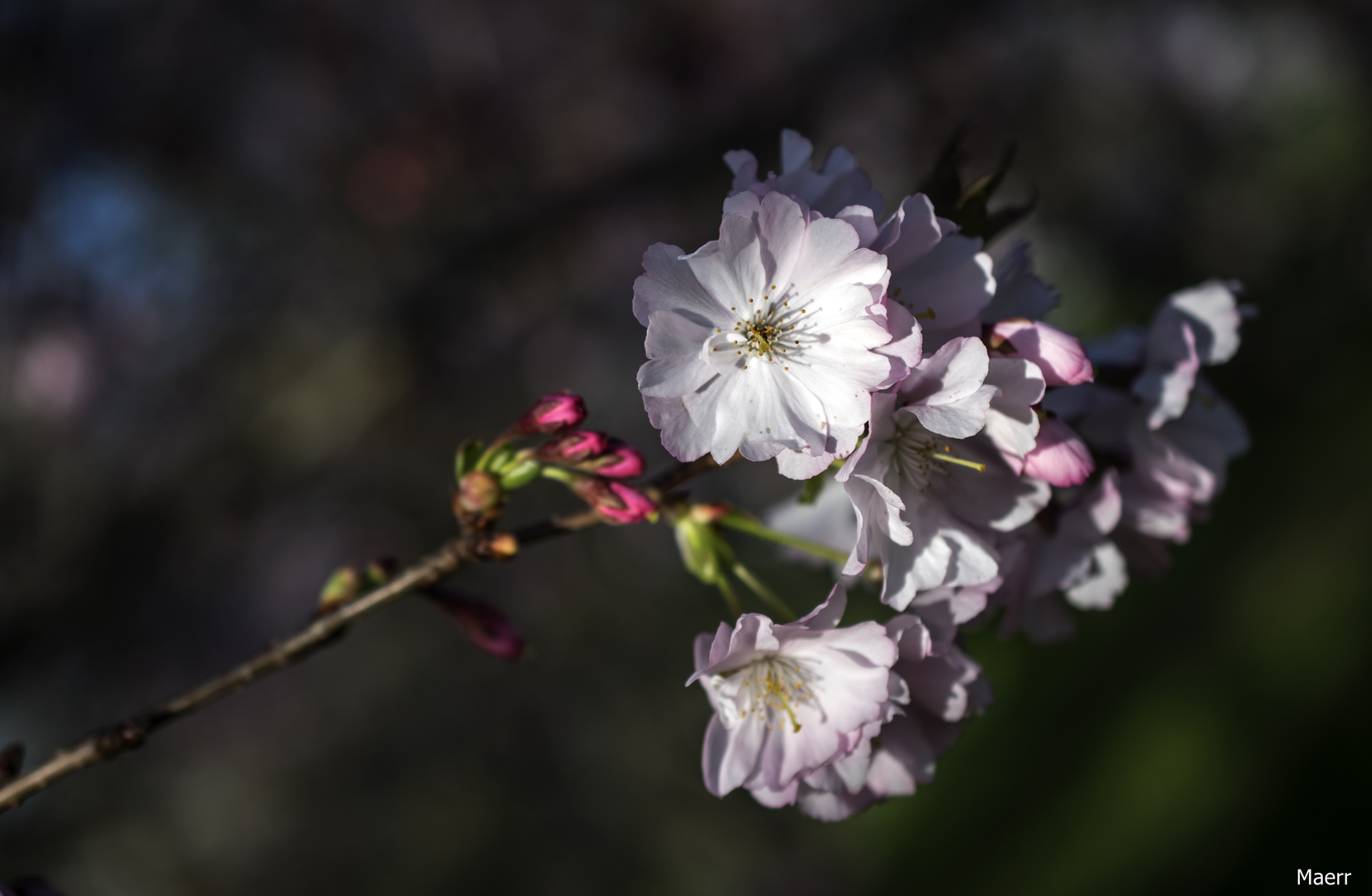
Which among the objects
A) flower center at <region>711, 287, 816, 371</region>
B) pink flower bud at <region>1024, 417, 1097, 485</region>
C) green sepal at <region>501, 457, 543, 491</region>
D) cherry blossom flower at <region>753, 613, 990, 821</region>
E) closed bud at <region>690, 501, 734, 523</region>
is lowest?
cherry blossom flower at <region>753, 613, 990, 821</region>

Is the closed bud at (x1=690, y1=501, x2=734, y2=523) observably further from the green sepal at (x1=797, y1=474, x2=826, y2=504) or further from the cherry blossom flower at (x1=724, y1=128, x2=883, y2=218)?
the cherry blossom flower at (x1=724, y1=128, x2=883, y2=218)

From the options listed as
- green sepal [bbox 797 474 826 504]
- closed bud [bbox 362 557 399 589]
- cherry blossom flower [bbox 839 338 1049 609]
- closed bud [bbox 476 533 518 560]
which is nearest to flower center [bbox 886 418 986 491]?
cherry blossom flower [bbox 839 338 1049 609]

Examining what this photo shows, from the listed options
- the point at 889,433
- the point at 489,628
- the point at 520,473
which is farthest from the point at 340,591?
the point at 889,433

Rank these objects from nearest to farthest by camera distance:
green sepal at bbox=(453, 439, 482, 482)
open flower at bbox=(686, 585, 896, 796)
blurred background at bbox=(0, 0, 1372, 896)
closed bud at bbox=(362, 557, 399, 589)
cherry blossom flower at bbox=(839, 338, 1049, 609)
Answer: cherry blossom flower at bbox=(839, 338, 1049, 609)
open flower at bbox=(686, 585, 896, 796)
green sepal at bbox=(453, 439, 482, 482)
closed bud at bbox=(362, 557, 399, 589)
blurred background at bbox=(0, 0, 1372, 896)

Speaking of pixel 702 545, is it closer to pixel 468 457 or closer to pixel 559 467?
pixel 559 467

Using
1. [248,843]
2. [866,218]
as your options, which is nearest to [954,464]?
[866,218]

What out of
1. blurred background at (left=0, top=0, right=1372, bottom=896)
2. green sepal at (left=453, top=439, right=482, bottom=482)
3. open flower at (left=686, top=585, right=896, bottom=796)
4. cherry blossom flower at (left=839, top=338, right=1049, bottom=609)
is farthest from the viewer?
blurred background at (left=0, top=0, right=1372, bottom=896)

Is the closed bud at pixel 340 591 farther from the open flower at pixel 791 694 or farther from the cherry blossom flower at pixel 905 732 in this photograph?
the cherry blossom flower at pixel 905 732

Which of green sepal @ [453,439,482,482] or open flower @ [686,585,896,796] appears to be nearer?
open flower @ [686,585,896,796]

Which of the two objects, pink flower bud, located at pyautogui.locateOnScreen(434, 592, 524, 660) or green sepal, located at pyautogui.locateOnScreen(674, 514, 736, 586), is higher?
pink flower bud, located at pyautogui.locateOnScreen(434, 592, 524, 660)
